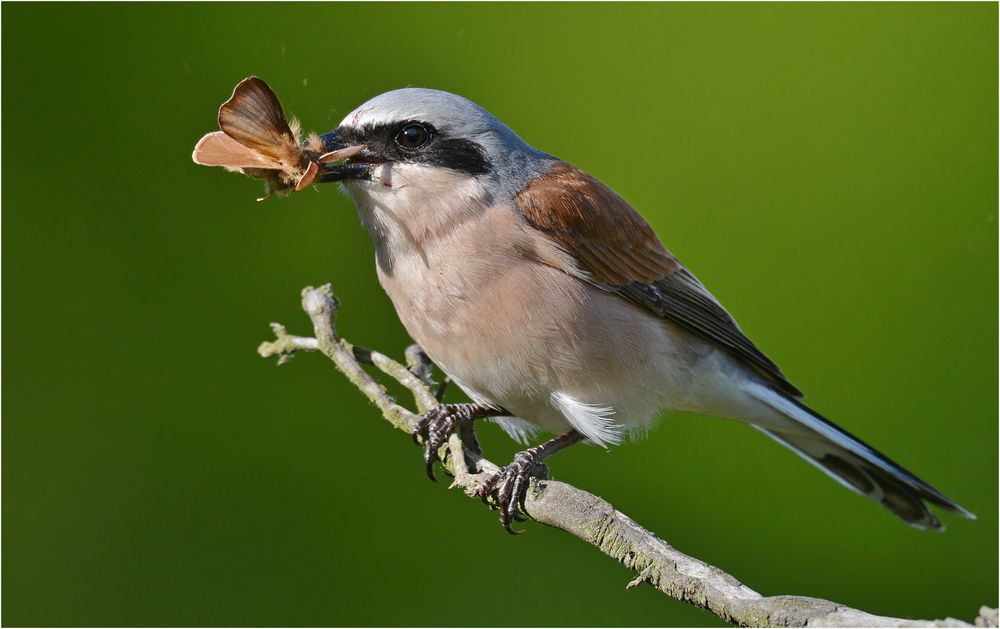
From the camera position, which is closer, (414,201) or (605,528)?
(605,528)

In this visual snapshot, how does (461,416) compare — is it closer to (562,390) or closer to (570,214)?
(562,390)

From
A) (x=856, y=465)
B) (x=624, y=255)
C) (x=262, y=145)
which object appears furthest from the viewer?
(x=856, y=465)

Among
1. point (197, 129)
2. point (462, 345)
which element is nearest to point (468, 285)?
point (462, 345)

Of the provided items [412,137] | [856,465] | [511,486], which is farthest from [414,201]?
[856,465]

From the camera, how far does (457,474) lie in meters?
2.31

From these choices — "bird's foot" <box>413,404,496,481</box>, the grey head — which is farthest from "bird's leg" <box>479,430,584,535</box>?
the grey head

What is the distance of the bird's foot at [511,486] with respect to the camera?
228 centimetres

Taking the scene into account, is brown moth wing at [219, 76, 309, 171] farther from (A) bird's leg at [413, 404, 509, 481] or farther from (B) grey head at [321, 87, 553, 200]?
(A) bird's leg at [413, 404, 509, 481]

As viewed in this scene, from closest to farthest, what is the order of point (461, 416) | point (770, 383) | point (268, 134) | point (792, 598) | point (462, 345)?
point (792, 598)
point (268, 134)
point (462, 345)
point (461, 416)
point (770, 383)

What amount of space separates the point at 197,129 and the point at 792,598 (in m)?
2.37

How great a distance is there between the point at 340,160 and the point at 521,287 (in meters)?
0.53

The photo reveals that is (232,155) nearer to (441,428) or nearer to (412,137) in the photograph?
(412,137)

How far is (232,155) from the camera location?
2326mm

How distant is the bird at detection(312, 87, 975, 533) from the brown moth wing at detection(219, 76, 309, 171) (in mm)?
85
